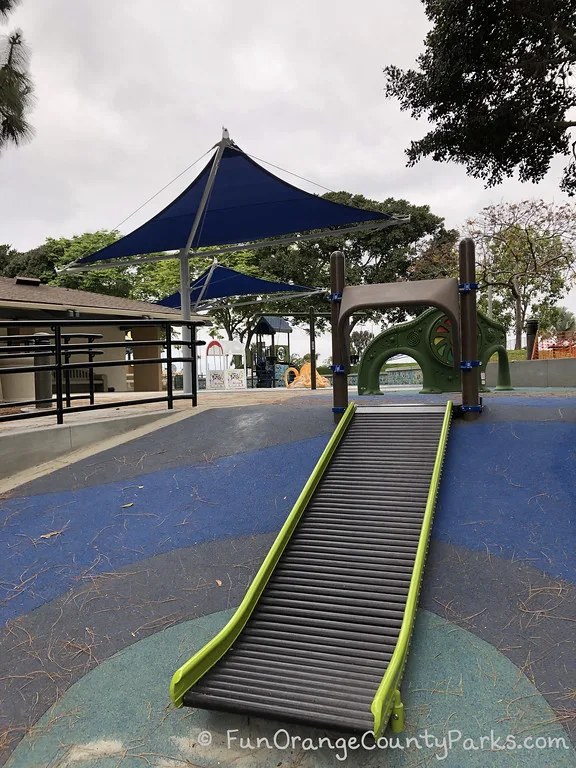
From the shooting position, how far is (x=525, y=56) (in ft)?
26.9

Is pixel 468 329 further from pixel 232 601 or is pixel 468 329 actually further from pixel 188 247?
pixel 188 247

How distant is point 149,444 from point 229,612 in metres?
2.80

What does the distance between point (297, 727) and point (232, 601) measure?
87 centimetres

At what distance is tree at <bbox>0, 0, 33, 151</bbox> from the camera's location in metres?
16.3

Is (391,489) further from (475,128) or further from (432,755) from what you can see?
(475,128)

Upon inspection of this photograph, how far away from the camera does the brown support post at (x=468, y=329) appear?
5074 millimetres

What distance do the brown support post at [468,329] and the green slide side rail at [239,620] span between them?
5.98 ft

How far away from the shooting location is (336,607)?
2.84 metres

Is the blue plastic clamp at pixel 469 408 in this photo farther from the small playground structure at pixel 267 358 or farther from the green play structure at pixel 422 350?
the small playground structure at pixel 267 358

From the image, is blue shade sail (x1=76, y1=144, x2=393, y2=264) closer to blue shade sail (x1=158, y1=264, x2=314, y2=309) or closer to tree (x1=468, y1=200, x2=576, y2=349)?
blue shade sail (x1=158, y1=264, x2=314, y2=309)

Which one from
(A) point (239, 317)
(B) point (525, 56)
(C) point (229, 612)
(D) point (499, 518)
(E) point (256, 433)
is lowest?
(C) point (229, 612)

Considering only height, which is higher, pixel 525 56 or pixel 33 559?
pixel 525 56

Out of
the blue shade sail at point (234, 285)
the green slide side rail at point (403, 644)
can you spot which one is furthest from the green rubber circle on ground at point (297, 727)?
the blue shade sail at point (234, 285)

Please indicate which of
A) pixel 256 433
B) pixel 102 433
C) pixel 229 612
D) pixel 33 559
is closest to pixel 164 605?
pixel 229 612
